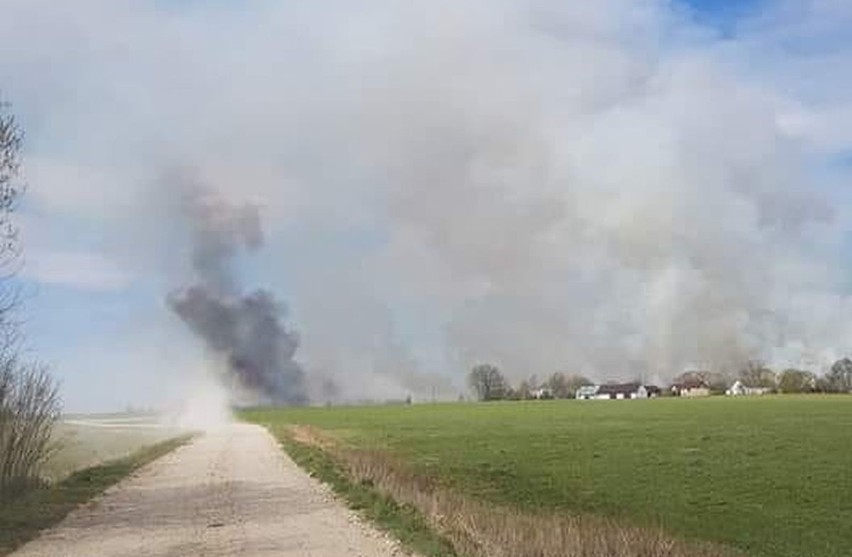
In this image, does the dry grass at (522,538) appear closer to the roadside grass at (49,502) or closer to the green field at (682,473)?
the green field at (682,473)

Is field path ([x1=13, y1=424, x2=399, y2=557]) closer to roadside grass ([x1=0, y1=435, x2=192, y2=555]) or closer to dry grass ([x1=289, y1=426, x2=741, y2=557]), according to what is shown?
roadside grass ([x1=0, y1=435, x2=192, y2=555])

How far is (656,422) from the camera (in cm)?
8556

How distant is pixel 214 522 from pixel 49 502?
248 inches

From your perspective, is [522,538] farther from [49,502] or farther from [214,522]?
[49,502]

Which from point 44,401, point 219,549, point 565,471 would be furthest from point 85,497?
point 565,471

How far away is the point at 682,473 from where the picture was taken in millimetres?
43094

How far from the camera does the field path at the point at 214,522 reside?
17297 mm

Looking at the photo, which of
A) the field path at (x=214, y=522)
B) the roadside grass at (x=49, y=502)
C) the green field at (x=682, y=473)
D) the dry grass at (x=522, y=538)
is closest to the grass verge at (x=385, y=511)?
the dry grass at (x=522, y=538)

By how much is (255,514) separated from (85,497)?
651 centimetres

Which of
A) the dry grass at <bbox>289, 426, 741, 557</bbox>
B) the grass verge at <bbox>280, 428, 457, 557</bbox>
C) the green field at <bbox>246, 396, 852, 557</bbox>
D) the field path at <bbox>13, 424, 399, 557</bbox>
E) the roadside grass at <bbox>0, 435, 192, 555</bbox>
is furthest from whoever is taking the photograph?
the green field at <bbox>246, 396, 852, 557</bbox>

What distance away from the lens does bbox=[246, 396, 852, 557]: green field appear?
29.8 m

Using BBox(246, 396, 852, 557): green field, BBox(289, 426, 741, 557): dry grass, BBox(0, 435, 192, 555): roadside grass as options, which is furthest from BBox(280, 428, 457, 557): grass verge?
BBox(0, 435, 192, 555): roadside grass

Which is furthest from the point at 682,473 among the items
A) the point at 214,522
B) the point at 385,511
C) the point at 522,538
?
the point at 522,538

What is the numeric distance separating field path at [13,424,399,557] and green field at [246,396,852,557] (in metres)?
8.65
